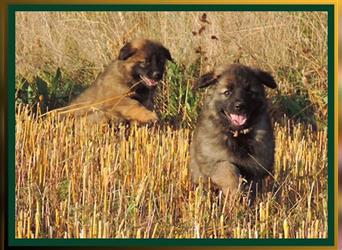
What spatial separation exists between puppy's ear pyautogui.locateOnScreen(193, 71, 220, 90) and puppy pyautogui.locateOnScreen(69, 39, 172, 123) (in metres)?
0.67

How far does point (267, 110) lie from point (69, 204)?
5.92 feet

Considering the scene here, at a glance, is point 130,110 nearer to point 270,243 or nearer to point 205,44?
point 205,44

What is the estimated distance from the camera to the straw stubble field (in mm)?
8812

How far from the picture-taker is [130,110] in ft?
33.3

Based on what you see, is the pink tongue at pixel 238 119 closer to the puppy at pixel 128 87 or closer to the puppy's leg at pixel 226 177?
the puppy's leg at pixel 226 177

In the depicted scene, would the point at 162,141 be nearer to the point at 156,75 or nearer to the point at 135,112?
the point at 135,112

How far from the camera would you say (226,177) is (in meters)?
9.13

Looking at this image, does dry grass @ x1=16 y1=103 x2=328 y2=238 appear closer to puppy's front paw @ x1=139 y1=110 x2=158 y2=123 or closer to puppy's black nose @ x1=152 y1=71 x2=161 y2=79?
puppy's front paw @ x1=139 y1=110 x2=158 y2=123

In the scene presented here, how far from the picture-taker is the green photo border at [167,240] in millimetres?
8656

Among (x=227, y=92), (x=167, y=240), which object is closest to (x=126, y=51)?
(x=227, y=92)

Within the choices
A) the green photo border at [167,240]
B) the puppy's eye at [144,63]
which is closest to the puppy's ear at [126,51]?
the puppy's eye at [144,63]

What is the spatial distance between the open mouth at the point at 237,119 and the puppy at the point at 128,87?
35.1 inches

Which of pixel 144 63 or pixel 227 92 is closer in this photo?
pixel 227 92

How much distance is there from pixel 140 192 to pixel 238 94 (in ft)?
3.60
